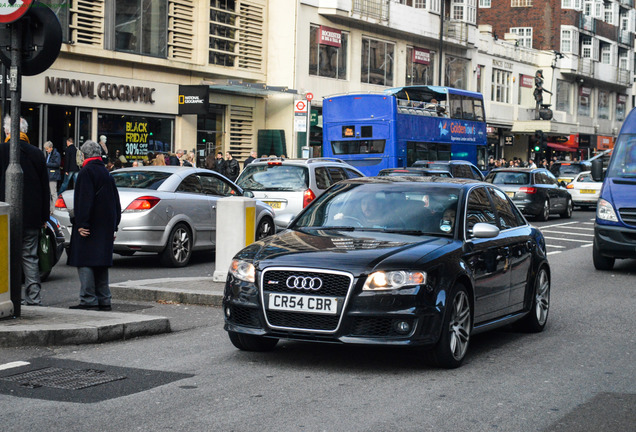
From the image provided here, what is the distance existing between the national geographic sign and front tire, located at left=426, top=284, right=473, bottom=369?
24939mm

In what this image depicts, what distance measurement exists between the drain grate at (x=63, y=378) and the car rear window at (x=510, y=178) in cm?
2428

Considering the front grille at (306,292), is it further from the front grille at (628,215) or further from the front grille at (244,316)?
the front grille at (628,215)

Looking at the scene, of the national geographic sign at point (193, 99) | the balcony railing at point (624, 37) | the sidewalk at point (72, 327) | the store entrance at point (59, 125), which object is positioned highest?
the balcony railing at point (624, 37)

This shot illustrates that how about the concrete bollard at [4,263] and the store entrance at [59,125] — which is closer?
the concrete bollard at [4,263]

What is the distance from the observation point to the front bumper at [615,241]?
15094mm

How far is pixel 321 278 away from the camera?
7207mm

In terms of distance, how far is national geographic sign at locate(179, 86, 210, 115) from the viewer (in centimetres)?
3206

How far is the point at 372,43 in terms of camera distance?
144 feet

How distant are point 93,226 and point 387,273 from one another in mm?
3844

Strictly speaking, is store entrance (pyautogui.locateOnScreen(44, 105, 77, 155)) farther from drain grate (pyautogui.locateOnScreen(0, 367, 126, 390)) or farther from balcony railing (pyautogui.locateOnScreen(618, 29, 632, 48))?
balcony railing (pyautogui.locateOnScreen(618, 29, 632, 48))

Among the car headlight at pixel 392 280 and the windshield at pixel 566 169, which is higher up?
the windshield at pixel 566 169

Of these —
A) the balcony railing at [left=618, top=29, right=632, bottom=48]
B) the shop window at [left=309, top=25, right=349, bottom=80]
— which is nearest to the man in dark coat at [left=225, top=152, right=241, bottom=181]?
the shop window at [left=309, top=25, right=349, bottom=80]

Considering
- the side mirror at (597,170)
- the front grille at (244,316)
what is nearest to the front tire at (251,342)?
the front grille at (244,316)

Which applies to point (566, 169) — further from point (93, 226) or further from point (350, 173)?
point (93, 226)
